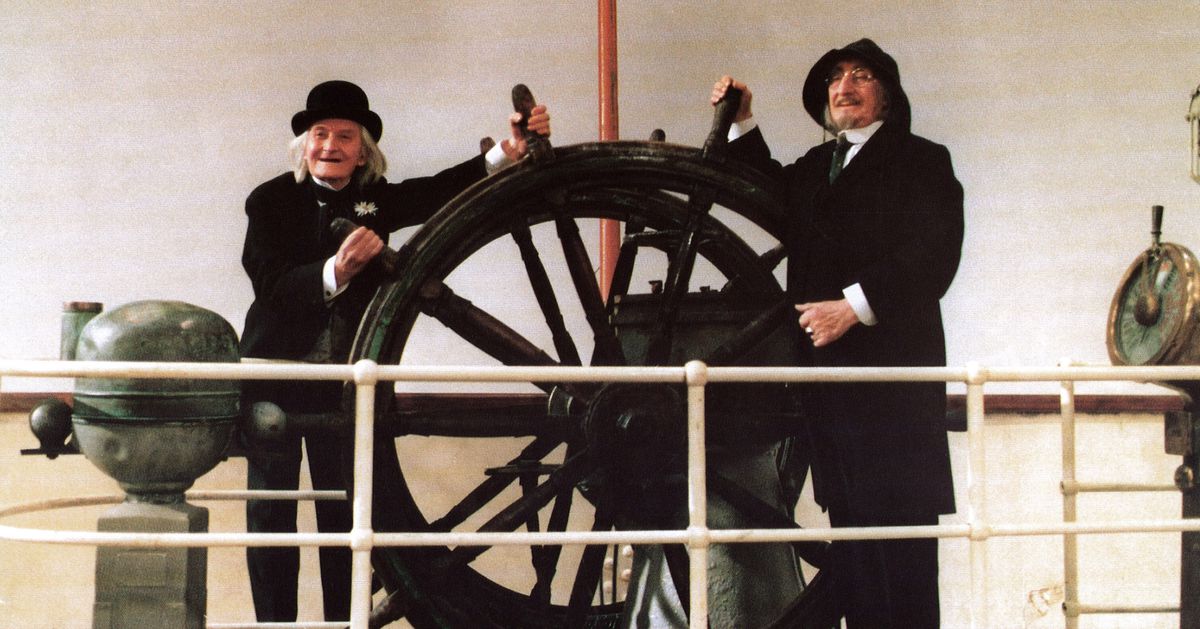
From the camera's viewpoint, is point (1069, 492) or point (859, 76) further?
point (1069, 492)

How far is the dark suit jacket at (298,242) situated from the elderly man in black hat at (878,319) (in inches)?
33.6

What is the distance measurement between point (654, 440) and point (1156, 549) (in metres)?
2.56

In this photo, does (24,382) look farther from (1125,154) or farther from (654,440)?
(1125,154)

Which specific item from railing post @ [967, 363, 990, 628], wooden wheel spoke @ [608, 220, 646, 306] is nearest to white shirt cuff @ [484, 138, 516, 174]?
wooden wheel spoke @ [608, 220, 646, 306]

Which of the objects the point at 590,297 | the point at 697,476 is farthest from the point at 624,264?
the point at 697,476

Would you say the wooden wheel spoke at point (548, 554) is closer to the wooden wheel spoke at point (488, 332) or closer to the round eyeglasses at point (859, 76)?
the wooden wheel spoke at point (488, 332)

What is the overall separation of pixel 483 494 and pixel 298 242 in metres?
0.80

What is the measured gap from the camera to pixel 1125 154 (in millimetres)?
3854

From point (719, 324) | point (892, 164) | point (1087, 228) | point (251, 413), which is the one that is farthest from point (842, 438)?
point (1087, 228)

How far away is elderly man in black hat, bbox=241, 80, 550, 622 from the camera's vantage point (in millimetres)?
2633

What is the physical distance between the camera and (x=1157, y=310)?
9.46 feet

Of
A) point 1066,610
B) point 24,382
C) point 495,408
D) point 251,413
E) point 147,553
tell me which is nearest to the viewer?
point 147,553

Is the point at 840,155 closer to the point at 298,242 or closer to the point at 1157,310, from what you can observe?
the point at 1157,310

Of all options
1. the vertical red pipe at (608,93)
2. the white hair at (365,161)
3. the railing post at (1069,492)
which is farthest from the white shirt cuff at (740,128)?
the railing post at (1069,492)
